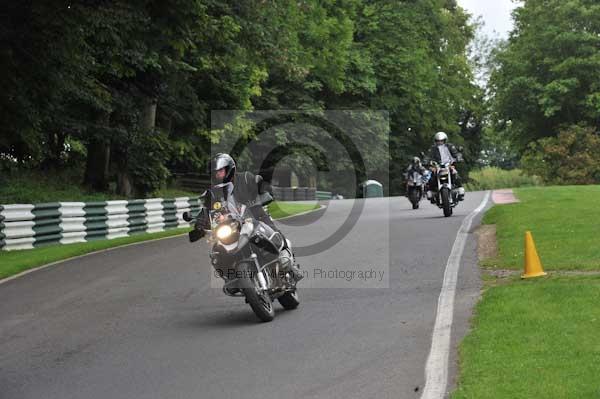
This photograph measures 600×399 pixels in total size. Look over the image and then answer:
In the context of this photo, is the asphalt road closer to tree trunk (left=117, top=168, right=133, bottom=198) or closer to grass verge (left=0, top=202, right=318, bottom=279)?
grass verge (left=0, top=202, right=318, bottom=279)

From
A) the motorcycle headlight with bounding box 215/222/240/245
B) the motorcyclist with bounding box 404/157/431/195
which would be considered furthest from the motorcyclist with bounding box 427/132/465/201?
the motorcycle headlight with bounding box 215/222/240/245

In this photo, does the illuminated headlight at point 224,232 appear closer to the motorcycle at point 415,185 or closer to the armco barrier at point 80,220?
the armco barrier at point 80,220

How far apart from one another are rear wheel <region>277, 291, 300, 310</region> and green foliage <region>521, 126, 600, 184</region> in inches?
1929

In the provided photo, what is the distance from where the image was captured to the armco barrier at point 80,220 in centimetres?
2123

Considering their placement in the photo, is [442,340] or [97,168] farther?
[97,168]

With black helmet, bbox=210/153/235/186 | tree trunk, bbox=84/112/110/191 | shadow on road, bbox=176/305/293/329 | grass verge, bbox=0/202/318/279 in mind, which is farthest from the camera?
tree trunk, bbox=84/112/110/191

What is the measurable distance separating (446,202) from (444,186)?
1.86 feet

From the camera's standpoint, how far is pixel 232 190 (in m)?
10.4

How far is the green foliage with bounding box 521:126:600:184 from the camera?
57719 millimetres

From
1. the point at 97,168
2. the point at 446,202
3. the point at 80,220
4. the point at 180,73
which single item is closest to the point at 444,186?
the point at 446,202

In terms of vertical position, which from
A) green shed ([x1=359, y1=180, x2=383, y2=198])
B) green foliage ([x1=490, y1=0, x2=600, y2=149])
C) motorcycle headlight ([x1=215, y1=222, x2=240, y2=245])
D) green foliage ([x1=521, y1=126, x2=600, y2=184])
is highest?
green foliage ([x1=490, y1=0, x2=600, y2=149])

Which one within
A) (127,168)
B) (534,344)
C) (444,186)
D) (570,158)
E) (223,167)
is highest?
(570,158)

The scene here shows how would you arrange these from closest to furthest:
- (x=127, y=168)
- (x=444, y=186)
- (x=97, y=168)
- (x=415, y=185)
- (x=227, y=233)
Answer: (x=227, y=233), (x=444, y=186), (x=415, y=185), (x=127, y=168), (x=97, y=168)

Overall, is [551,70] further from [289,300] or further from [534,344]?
[534,344]
